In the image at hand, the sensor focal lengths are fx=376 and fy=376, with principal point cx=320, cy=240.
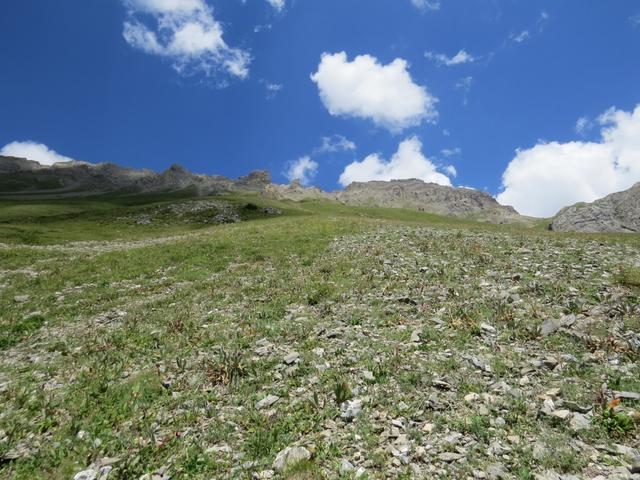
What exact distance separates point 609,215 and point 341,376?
231 m

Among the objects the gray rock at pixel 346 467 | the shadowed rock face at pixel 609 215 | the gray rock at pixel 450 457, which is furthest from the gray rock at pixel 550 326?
the shadowed rock face at pixel 609 215

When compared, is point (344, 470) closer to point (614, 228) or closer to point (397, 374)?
point (397, 374)

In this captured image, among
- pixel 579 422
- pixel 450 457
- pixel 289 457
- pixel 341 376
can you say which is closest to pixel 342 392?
pixel 341 376

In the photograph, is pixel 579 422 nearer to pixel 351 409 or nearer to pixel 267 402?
pixel 351 409

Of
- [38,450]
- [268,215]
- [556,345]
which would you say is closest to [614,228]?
[268,215]

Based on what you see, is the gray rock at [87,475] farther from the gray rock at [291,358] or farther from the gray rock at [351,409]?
the gray rock at [291,358]

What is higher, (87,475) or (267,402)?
(267,402)

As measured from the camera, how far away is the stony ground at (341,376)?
777 centimetres

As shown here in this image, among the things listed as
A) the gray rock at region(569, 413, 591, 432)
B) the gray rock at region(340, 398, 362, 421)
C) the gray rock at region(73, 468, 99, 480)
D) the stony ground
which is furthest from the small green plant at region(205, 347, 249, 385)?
the gray rock at region(569, 413, 591, 432)

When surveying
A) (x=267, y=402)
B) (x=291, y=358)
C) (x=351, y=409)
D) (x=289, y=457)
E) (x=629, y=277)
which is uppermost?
(x=629, y=277)

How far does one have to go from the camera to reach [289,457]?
Result: 7.80 m

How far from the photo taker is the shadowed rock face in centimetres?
18012

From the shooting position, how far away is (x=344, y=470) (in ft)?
24.2

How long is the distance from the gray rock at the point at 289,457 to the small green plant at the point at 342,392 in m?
1.89
